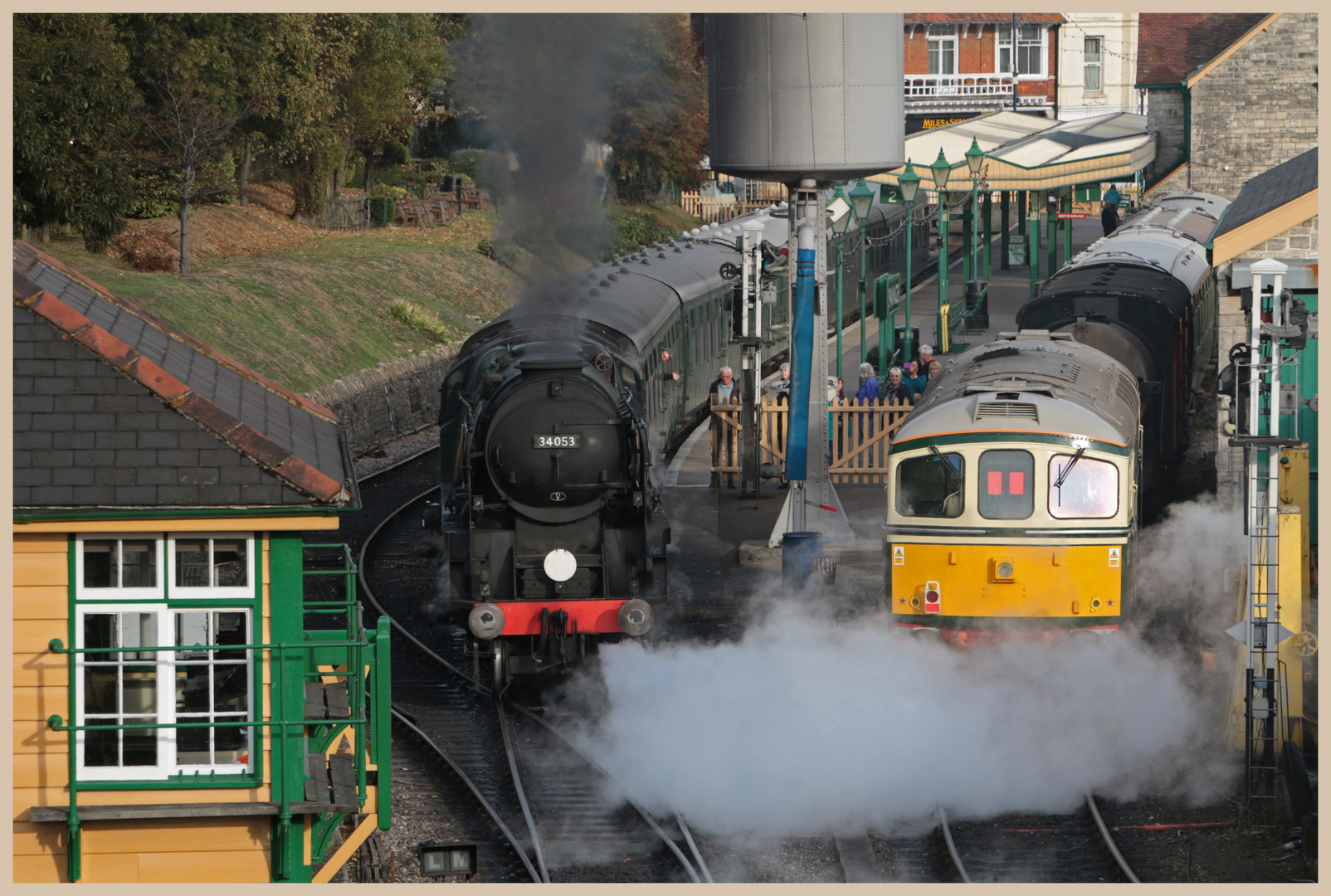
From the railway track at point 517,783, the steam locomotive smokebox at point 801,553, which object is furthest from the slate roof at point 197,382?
the steam locomotive smokebox at point 801,553

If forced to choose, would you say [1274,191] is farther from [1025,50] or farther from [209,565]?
[1025,50]

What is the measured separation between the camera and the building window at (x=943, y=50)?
63750 mm

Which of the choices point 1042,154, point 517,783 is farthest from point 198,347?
point 1042,154

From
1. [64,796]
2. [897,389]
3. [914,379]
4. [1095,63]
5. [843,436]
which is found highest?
[1095,63]

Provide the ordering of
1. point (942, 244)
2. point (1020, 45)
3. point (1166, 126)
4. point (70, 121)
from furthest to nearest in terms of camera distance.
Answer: point (1020, 45), point (1166, 126), point (942, 244), point (70, 121)

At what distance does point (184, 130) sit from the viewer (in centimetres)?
3164

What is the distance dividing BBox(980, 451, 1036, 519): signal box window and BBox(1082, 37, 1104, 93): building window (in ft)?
178

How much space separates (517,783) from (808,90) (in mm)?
8018

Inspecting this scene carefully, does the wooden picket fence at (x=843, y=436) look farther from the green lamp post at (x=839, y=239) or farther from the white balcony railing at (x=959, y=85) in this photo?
the white balcony railing at (x=959, y=85)

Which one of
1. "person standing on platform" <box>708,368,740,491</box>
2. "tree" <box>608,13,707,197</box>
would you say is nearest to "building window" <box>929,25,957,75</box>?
"tree" <box>608,13,707,197</box>

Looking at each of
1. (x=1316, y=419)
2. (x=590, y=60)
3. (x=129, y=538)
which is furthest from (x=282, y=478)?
(x=590, y=60)

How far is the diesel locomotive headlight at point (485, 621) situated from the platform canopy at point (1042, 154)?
58.4 ft

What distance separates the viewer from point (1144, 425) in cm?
1864

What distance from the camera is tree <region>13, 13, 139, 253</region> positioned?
86.1 ft
